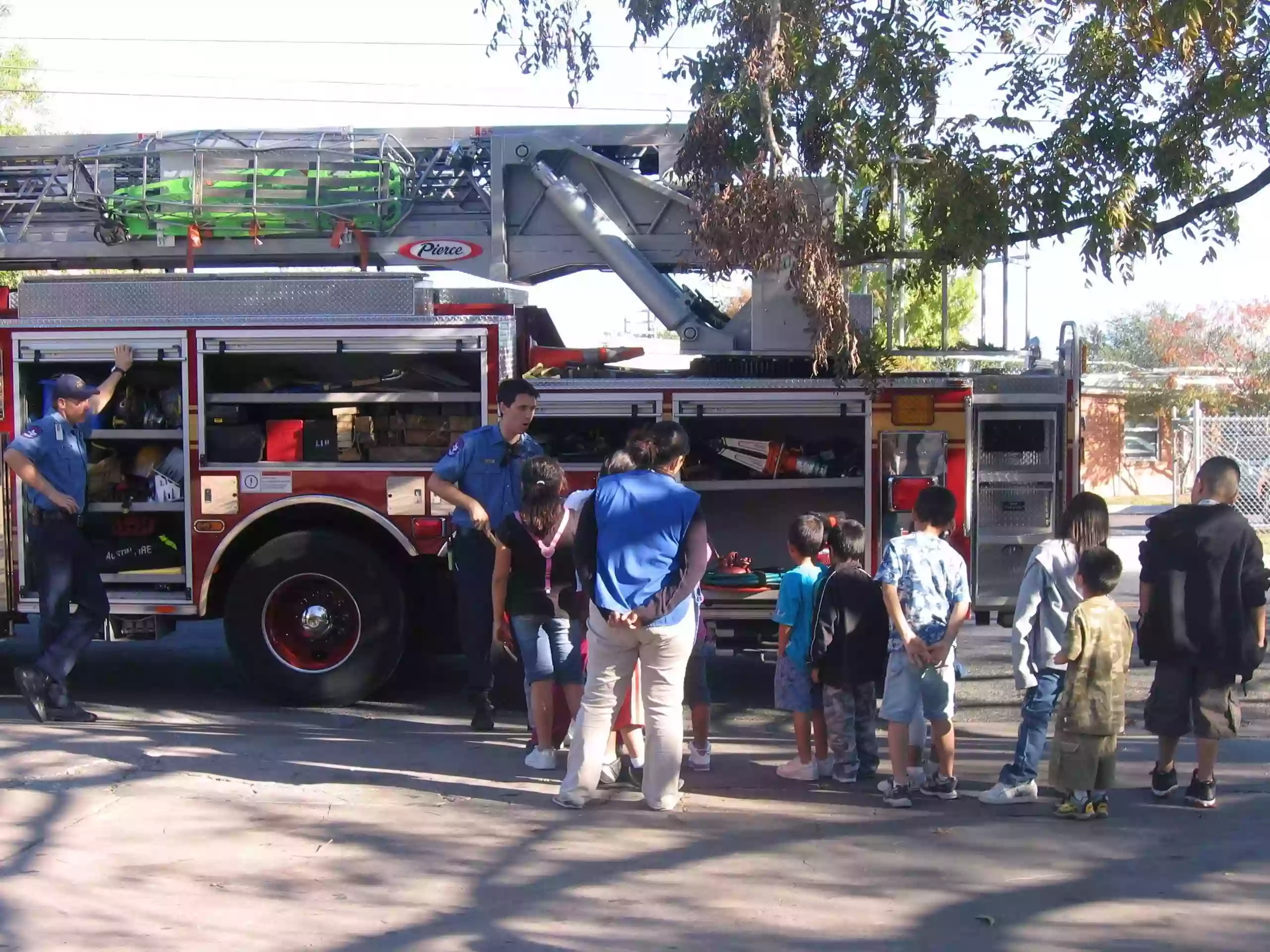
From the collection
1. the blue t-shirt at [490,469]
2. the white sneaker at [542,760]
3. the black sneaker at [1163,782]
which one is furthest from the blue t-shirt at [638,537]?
the black sneaker at [1163,782]

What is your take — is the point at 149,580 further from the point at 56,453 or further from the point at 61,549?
the point at 56,453

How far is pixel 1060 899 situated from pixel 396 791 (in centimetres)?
300

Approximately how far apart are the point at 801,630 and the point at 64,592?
412 cm

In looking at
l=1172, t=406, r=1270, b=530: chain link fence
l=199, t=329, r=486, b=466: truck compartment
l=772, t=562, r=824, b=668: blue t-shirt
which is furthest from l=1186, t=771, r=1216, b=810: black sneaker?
l=1172, t=406, r=1270, b=530: chain link fence

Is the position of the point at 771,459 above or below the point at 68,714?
above

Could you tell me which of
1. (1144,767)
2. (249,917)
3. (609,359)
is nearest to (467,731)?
(609,359)

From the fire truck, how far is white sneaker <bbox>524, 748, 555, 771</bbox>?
1.56 meters

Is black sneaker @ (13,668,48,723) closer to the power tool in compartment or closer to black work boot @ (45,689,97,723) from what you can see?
black work boot @ (45,689,97,723)

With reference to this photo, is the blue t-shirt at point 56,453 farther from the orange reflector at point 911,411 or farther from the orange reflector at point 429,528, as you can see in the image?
the orange reflector at point 911,411

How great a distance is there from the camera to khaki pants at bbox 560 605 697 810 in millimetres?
5875

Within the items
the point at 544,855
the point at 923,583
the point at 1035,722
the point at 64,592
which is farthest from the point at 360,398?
the point at 1035,722

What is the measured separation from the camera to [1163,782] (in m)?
6.20

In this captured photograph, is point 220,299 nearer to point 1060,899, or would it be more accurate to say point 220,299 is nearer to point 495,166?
point 495,166

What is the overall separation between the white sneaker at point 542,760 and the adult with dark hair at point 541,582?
5.8 inches
